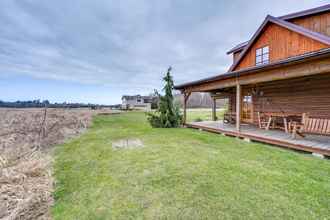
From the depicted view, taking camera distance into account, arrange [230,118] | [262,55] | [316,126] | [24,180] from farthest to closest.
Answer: [230,118] → [262,55] → [316,126] → [24,180]

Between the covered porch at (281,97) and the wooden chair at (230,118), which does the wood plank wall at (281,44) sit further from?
the wooden chair at (230,118)

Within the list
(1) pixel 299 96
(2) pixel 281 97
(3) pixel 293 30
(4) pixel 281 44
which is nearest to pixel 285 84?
(2) pixel 281 97

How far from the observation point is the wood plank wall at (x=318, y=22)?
7.14 m

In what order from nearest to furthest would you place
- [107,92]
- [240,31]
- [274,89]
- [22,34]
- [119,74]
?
1. [274,89]
2. [22,34]
3. [240,31]
4. [119,74]
5. [107,92]

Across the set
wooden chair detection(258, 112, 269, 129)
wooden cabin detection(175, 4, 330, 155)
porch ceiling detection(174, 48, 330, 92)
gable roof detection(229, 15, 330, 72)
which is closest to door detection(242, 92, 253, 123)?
wooden cabin detection(175, 4, 330, 155)

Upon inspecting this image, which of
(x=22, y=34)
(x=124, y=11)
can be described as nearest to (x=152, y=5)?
(x=124, y=11)

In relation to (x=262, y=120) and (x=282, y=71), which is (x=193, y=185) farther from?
(x=262, y=120)

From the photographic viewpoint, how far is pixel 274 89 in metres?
8.08

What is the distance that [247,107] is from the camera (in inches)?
382

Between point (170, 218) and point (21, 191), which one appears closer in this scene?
point (170, 218)

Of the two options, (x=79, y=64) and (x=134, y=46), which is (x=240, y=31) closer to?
(x=134, y=46)

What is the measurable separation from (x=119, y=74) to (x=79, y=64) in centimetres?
716

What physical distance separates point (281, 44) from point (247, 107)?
137 inches

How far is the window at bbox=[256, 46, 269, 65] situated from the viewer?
837cm
